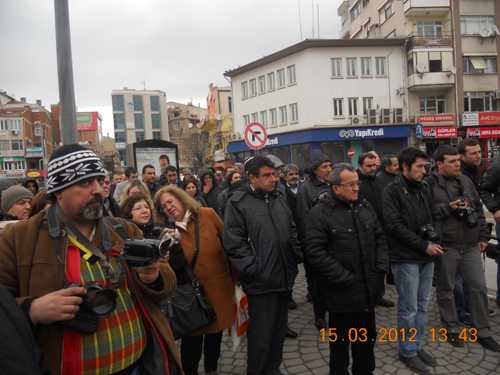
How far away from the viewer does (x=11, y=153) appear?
62.5 m

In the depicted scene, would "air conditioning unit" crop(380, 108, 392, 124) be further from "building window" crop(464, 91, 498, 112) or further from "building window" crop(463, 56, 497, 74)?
"building window" crop(463, 56, 497, 74)

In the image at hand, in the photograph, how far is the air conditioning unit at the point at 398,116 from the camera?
2837cm

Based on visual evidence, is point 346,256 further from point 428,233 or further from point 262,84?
point 262,84

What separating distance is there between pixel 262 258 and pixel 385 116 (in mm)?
28454

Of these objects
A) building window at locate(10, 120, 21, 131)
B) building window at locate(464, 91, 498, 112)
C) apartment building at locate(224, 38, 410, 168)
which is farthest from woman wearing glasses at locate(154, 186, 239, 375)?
building window at locate(10, 120, 21, 131)

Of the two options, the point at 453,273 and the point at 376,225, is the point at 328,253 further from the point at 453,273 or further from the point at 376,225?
the point at 453,273

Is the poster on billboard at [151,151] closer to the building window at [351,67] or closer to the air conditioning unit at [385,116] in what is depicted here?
the air conditioning unit at [385,116]

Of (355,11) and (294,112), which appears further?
(355,11)

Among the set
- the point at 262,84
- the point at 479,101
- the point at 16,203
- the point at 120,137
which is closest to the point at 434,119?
the point at 479,101

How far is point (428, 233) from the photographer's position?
137 inches

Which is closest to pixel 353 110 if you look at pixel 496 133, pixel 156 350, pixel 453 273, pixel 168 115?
pixel 496 133

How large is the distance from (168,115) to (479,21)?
68268 millimetres

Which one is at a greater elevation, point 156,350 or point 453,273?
point 156,350

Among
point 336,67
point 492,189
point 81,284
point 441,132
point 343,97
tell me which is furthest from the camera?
point 336,67
